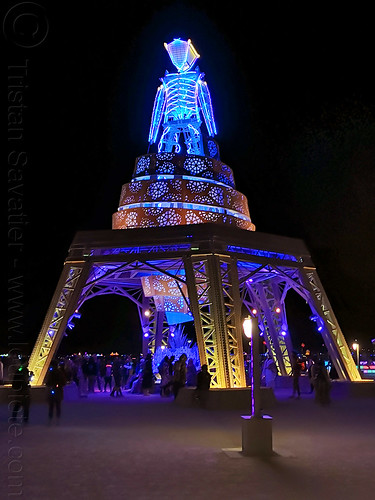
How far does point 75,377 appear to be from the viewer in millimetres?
26734

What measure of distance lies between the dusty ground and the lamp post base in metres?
0.22

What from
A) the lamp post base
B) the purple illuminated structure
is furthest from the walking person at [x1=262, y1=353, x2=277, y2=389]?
the lamp post base

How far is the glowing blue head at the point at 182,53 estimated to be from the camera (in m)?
30.0

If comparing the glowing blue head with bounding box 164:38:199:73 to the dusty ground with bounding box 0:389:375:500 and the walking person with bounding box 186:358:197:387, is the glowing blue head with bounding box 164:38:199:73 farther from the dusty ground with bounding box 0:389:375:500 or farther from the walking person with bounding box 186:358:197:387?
the dusty ground with bounding box 0:389:375:500

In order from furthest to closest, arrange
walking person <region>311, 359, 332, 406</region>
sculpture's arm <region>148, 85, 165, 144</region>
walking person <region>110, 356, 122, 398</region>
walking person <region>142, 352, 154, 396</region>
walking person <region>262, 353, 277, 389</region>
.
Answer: sculpture's arm <region>148, 85, 165, 144</region> < walking person <region>262, 353, 277, 389</region> < walking person <region>142, 352, 154, 396</region> < walking person <region>110, 356, 122, 398</region> < walking person <region>311, 359, 332, 406</region>

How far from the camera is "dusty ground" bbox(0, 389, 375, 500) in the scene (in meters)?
7.95

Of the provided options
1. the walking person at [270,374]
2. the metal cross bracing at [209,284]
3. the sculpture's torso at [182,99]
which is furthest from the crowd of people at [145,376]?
the sculpture's torso at [182,99]

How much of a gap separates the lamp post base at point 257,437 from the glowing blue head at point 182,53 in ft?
74.3

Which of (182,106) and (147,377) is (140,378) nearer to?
(147,377)

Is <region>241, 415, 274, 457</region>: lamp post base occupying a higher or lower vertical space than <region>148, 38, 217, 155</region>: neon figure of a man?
lower

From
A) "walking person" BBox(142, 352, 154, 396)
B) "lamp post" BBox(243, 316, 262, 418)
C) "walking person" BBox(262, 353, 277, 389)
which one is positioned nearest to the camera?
"lamp post" BBox(243, 316, 262, 418)

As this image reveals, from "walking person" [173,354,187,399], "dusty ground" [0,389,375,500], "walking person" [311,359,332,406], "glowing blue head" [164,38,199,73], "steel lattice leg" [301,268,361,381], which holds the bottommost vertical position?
"dusty ground" [0,389,375,500]

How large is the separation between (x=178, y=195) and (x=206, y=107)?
209 inches

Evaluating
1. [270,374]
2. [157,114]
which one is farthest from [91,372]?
[157,114]
